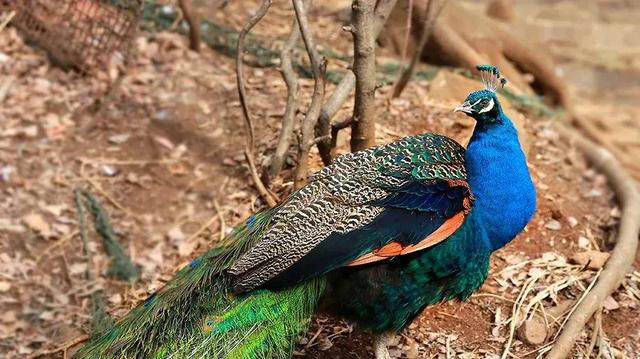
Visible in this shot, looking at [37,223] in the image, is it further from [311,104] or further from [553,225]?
[553,225]

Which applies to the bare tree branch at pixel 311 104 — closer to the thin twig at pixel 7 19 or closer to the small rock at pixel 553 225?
the small rock at pixel 553 225

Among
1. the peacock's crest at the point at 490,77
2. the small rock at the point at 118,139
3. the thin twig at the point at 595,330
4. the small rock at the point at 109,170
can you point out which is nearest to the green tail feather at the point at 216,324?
the peacock's crest at the point at 490,77

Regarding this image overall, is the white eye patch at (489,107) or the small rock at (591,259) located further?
the small rock at (591,259)

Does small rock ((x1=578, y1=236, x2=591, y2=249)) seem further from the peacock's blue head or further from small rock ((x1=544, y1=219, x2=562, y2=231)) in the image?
the peacock's blue head

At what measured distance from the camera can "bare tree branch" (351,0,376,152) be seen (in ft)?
12.8

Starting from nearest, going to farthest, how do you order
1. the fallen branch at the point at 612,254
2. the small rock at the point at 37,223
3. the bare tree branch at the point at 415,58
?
the fallen branch at the point at 612,254 → the small rock at the point at 37,223 → the bare tree branch at the point at 415,58

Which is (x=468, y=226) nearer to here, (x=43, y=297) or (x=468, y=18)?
(x=43, y=297)

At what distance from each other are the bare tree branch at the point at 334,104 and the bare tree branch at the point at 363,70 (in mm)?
188

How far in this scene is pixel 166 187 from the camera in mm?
5160

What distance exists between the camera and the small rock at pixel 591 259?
14.0ft

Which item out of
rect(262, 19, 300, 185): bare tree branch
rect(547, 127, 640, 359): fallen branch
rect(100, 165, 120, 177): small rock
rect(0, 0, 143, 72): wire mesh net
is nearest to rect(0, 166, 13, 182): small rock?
rect(100, 165, 120, 177): small rock

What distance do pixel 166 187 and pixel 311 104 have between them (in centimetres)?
130

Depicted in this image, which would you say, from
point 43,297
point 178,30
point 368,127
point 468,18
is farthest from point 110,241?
point 468,18

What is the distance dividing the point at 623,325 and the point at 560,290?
0.34m
